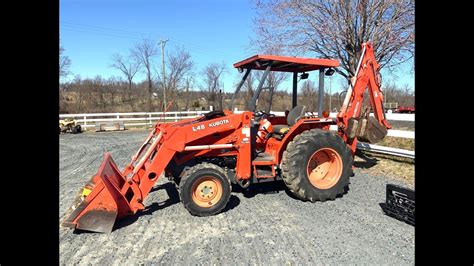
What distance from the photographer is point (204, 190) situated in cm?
453

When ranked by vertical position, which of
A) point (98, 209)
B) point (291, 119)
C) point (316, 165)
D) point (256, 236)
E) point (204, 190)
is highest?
point (291, 119)

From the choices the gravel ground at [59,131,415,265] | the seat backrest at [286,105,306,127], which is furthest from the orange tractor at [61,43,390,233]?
the gravel ground at [59,131,415,265]

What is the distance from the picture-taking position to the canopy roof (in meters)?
5.23

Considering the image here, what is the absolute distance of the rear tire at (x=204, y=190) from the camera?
439cm

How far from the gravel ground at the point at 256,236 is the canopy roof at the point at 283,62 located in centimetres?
239

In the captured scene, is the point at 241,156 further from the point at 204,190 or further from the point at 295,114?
the point at 295,114

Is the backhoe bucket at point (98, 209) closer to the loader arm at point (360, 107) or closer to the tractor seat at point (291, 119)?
the tractor seat at point (291, 119)

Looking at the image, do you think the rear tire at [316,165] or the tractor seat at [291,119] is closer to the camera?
the rear tire at [316,165]

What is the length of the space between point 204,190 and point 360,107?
387 cm

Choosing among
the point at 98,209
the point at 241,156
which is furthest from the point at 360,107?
the point at 98,209

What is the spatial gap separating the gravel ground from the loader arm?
137 cm

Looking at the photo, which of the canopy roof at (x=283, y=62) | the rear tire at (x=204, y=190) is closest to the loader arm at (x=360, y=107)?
the canopy roof at (x=283, y=62)

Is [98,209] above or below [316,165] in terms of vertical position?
below
